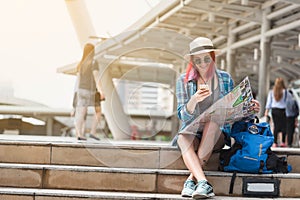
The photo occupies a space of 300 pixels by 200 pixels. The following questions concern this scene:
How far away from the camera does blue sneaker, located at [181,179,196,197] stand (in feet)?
11.5

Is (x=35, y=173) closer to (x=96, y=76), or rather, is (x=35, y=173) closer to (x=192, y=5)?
(x=96, y=76)

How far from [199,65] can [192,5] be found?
630cm

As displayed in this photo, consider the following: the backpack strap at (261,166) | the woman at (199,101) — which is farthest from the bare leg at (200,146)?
the backpack strap at (261,166)

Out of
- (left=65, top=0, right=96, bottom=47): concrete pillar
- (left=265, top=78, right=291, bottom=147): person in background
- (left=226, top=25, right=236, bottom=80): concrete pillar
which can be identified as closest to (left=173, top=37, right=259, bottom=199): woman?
(left=265, top=78, right=291, bottom=147): person in background

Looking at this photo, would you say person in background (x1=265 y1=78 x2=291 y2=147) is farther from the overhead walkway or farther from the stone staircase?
the stone staircase

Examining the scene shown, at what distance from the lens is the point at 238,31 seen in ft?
41.1

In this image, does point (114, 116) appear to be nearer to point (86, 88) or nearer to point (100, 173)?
point (86, 88)

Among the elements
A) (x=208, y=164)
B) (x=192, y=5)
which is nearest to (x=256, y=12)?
(x=192, y=5)

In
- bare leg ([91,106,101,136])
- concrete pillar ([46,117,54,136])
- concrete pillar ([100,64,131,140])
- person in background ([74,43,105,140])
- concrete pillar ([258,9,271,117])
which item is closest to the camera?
person in background ([74,43,105,140])

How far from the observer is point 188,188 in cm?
354

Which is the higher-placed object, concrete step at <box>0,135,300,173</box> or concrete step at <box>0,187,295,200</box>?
concrete step at <box>0,135,300,173</box>

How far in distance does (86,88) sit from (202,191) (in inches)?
106

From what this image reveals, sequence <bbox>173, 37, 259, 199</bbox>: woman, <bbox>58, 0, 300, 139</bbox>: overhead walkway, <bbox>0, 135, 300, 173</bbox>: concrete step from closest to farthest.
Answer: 1. <bbox>173, 37, 259, 199</bbox>: woman
2. <bbox>0, 135, 300, 173</bbox>: concrete step
3. <bbox>58, 0, 300, 139</bbox>: overhead walkway

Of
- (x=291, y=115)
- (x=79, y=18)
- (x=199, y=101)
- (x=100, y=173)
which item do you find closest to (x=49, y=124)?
(x=79, y=18)
